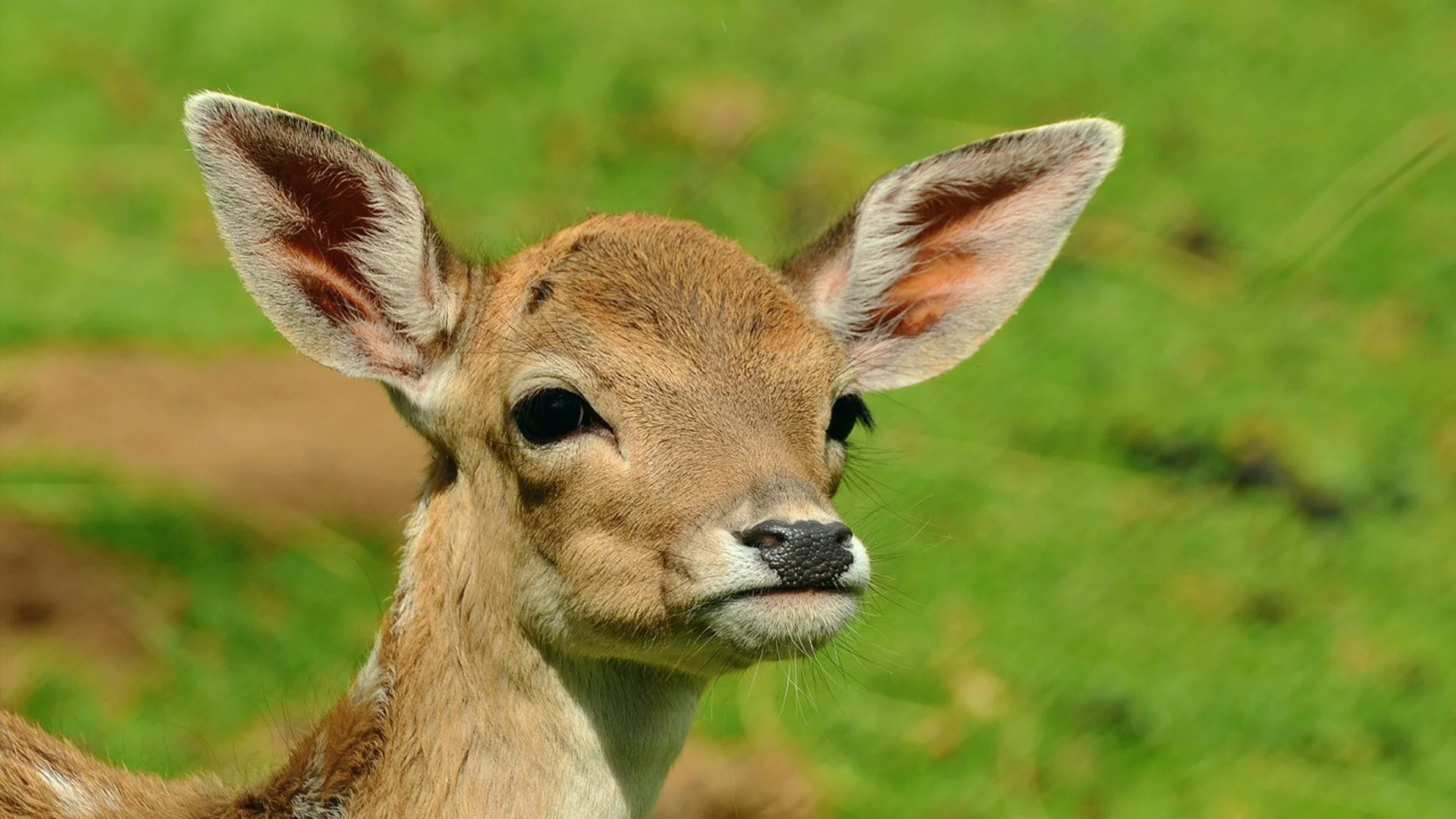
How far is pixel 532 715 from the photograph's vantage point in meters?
4.36

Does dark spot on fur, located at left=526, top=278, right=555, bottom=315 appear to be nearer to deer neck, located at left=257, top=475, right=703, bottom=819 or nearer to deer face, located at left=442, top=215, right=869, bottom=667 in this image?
deer face, located at left=442, top=215, right=869, bottom=667

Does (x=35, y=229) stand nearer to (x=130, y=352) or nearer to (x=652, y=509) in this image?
(x=130, y=352)

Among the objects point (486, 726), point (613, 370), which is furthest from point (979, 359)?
point (486, 726)

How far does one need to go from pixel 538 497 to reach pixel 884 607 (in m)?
3.20

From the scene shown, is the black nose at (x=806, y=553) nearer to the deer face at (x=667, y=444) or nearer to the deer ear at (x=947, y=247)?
the deer face at (x=667, y=444)

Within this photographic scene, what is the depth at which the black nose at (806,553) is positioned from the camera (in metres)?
3.91

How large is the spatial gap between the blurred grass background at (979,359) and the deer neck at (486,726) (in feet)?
2.75

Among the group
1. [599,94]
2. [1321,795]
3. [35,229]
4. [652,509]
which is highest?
[599,94]

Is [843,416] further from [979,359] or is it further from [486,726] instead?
[979,359]

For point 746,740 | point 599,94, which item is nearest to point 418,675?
point 746,740

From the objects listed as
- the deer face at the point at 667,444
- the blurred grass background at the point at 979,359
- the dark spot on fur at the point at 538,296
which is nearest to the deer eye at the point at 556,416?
the deer face at the point at 667,444

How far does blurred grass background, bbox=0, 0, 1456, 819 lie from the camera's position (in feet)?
22.3

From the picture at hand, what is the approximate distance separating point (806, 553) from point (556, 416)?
2.53ft

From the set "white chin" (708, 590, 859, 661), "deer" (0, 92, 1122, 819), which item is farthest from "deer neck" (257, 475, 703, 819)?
"white chin" (708, 590, 859, 661)
